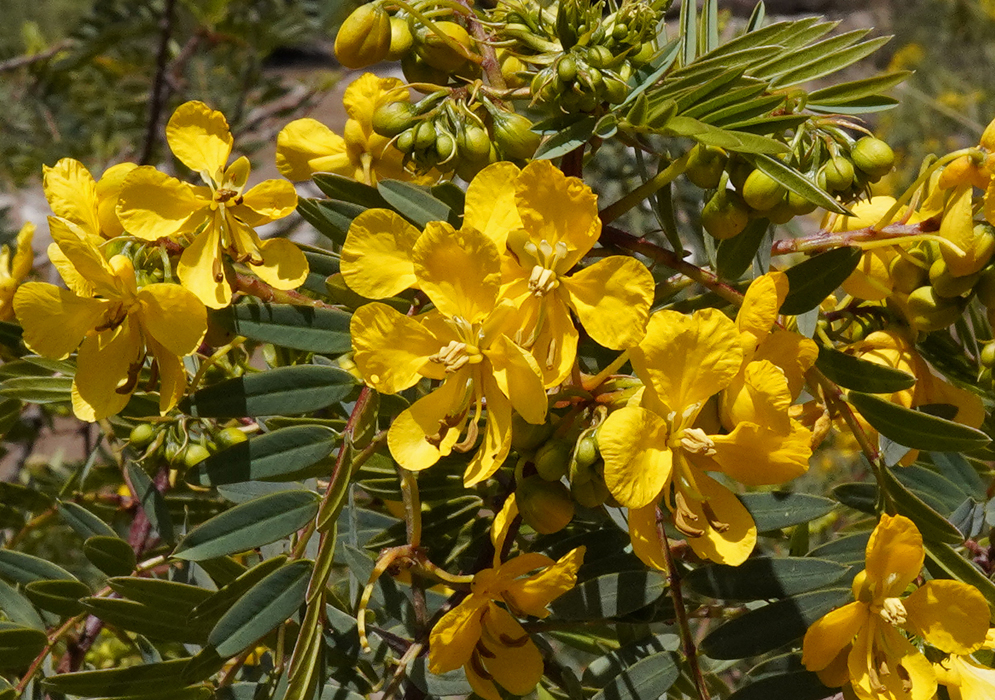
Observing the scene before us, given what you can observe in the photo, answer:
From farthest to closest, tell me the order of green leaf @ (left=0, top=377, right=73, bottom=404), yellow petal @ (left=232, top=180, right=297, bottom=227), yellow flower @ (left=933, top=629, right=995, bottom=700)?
green leaf @ (left=0, top=377, right=73, bottom=404), yellow petal @ (left=232, top=180, right=297, bottom=227), yellow flower @ (left=933, top=629, right=995, bottom=700)

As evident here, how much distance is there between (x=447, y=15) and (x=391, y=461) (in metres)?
0.64

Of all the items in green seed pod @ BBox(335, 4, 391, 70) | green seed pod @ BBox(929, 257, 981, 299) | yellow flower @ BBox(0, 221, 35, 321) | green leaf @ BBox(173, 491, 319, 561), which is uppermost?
green seed pod @ BBox(335, 4, 391, 70)

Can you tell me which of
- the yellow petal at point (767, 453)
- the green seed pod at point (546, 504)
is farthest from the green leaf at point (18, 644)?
the yellow petal at point (767, 453)

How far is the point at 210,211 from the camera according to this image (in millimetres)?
1146

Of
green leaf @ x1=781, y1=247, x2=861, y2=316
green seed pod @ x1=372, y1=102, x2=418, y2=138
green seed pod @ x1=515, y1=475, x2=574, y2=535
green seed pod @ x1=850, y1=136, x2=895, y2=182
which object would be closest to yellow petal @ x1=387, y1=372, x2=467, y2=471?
green seed pod @ x1=515, y1=475, x2=574, y2=535

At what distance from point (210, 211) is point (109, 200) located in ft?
0.47

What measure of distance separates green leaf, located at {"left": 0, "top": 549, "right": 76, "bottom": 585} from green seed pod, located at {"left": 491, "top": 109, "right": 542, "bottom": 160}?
886mm

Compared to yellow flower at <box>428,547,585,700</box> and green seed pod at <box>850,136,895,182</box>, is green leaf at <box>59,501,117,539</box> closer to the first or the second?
yellow flower at <box>428,547,585,700</box>

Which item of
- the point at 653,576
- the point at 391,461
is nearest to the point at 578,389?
the point at 653,576

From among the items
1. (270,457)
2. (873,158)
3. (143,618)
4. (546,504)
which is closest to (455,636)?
(546,504)

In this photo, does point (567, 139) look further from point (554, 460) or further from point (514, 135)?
point (554, 460)

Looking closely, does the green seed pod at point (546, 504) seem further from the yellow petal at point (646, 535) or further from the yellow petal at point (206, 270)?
the yellow petal at point (206, 270)

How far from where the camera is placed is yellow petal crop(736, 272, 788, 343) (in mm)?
939

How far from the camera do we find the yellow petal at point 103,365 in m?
1.06
